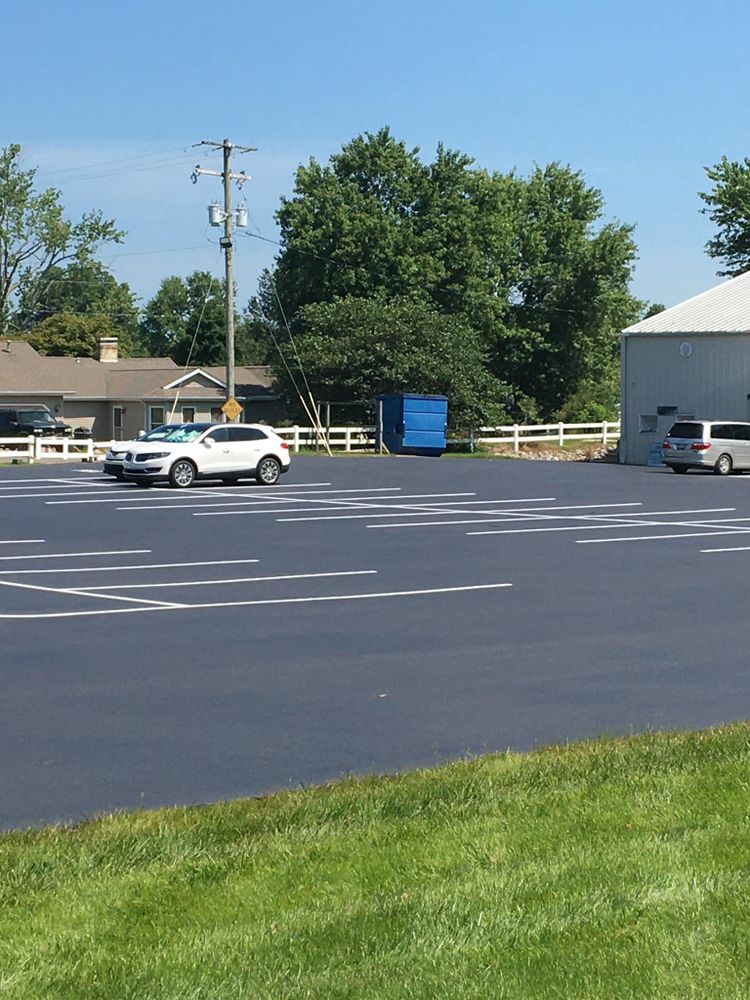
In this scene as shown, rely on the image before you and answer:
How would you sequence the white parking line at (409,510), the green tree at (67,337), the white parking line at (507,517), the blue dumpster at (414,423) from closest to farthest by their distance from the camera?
the white parking line at (507,517) < the white parking line at (409,510) < the blue dumpster at (414,423) < the green tree at (67,337)

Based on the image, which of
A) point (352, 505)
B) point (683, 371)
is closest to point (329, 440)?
point (683, 371)

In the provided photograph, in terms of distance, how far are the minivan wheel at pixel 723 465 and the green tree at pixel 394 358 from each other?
55.4ft

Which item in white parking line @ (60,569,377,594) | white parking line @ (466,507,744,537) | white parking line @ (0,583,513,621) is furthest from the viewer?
white parking line @ (466,507,744,537)

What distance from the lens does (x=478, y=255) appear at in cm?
7288

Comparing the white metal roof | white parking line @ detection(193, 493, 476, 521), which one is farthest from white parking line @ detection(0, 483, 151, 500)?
the white metal roof

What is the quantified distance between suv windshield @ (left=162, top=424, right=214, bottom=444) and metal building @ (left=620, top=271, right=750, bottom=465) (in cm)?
2004

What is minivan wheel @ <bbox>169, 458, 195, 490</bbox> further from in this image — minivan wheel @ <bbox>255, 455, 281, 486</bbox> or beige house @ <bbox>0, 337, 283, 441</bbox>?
beige house @ <bbox>0, 337, 283, 441</bbox>

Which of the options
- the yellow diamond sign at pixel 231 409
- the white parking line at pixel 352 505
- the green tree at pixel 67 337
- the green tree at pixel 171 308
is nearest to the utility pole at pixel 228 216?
the yellow diamond sign at pixel 231 409

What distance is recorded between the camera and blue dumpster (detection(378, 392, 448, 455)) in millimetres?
55125

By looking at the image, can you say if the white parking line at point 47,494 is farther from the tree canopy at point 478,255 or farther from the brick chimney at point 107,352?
the brick chimney at point 107,352

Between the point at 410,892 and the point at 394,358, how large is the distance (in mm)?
55150

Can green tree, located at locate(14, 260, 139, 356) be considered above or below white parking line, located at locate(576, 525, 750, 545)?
above

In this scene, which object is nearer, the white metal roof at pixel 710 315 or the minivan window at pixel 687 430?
the minivan window at pixel 687 430

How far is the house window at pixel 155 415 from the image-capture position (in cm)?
7144
